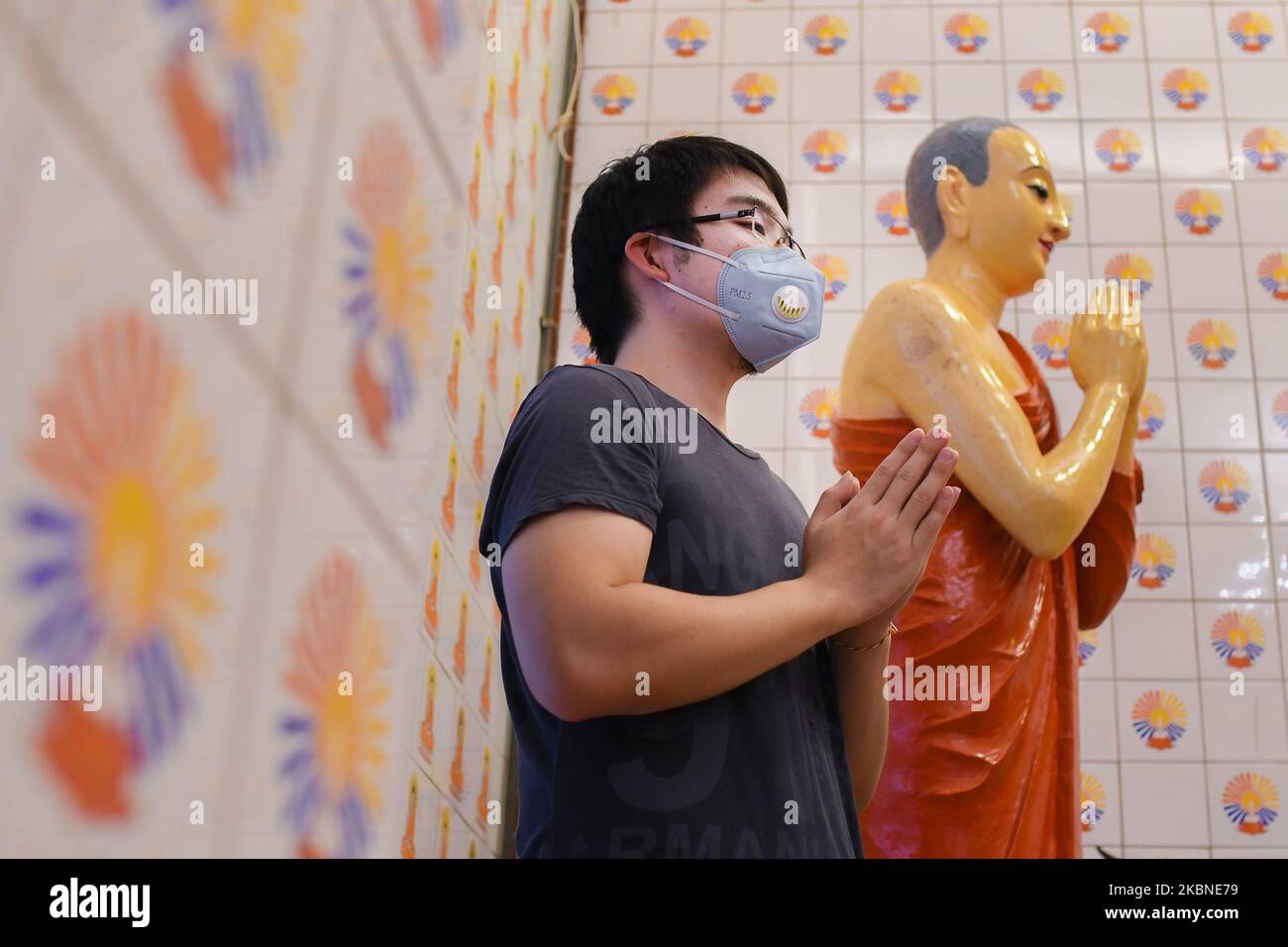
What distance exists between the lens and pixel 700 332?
1298 millimetres

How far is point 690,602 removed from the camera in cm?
100

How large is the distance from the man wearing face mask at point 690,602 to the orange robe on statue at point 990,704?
2.16 ft

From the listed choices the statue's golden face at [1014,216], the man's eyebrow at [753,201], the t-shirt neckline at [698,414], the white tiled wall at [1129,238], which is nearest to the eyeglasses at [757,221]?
the man's eyebrow at [753,201]

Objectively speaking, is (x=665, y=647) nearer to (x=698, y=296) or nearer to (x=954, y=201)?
(x=698, y=296)

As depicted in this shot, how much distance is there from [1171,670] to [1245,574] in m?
0.29

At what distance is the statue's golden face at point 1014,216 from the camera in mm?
2340

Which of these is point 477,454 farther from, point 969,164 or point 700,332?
point 700,332

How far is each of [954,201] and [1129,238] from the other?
1123mm

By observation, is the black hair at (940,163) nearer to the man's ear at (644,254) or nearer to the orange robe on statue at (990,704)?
the orange robe on statue at (990,704)

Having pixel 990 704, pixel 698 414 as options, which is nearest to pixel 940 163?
pixel 990 704

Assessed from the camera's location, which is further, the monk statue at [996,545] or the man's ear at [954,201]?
the man's ear at [954,201]

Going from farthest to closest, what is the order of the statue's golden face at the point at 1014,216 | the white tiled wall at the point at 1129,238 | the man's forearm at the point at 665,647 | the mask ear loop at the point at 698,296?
the white tiled wall at the point at 1129,238
the statue's golden face at the point at 1014,216
the mask ear loop at the point at 698,296
the man's forearm at the point at 665,647

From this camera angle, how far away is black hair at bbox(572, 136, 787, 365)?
1339 millimetres

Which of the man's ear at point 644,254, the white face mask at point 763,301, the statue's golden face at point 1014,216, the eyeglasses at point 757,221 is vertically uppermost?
the statue's golden face at point 1014,216
